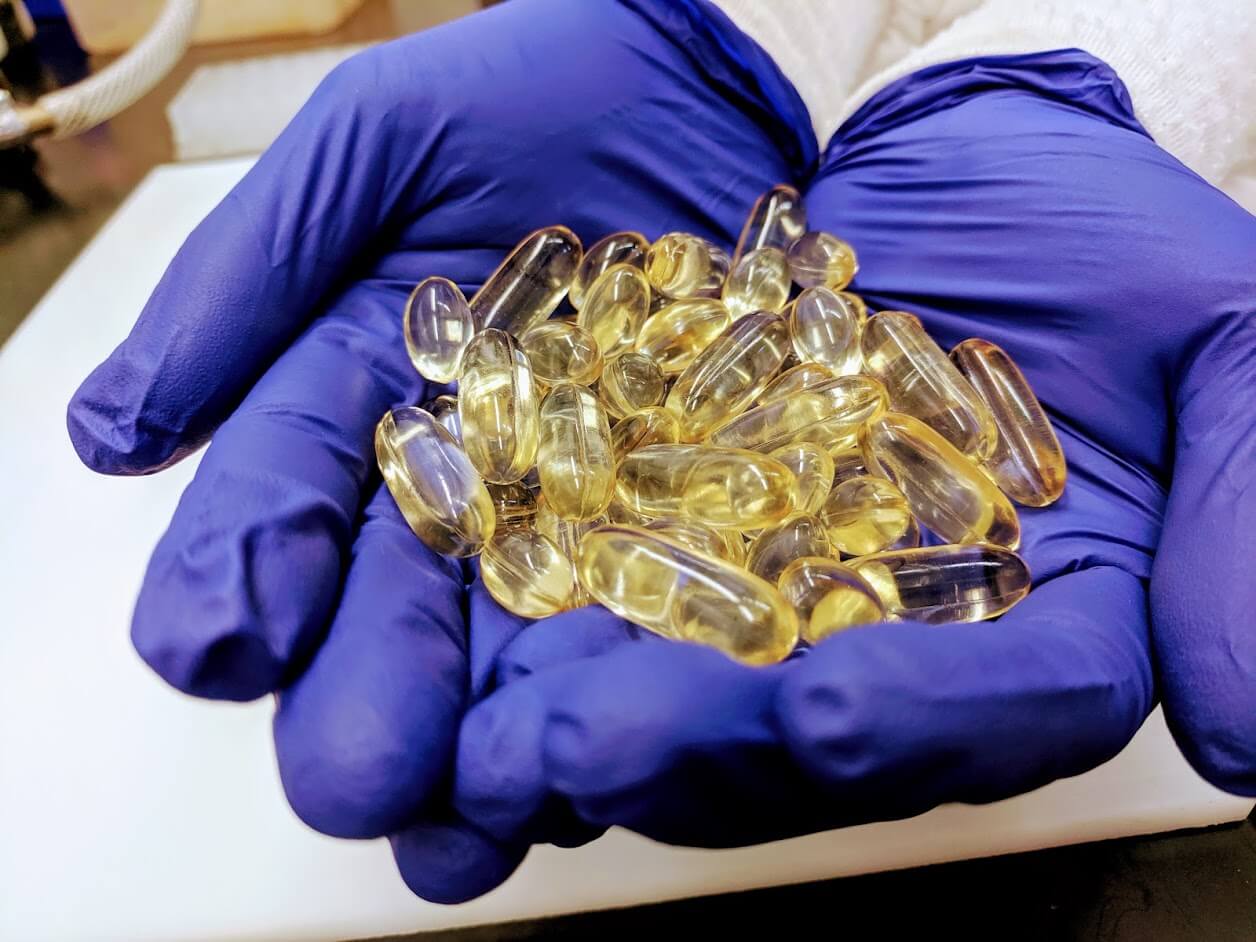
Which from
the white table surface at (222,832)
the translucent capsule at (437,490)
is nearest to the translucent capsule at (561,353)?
the translucent capsule at (437,490)

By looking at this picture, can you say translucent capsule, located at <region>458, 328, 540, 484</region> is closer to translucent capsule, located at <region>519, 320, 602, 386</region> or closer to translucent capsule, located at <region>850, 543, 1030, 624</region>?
translucent capsule, located at <region>519, 320, 602, 386</region>

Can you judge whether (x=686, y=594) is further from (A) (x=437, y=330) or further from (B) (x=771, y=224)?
(B) (x=771, y=224)

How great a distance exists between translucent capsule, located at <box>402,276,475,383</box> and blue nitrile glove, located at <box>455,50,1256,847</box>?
0.85ft

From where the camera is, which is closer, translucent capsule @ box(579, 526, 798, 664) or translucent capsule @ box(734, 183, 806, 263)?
translucent capsule @ box(579, 526, 798, 664)

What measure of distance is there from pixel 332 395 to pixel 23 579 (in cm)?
43

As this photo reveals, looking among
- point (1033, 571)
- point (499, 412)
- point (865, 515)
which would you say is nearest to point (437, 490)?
point (499, 412)

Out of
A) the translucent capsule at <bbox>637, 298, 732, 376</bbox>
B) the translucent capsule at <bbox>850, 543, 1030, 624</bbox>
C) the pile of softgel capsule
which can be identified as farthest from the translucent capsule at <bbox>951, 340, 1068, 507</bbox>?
the translucent capsule at <bbox>637, 298, 732, 376</bbox>

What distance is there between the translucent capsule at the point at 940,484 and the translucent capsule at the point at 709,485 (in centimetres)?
9

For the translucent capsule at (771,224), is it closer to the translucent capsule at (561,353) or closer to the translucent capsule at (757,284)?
the translucent capsule at (757,284)

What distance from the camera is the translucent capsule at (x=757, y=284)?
0.74 meters

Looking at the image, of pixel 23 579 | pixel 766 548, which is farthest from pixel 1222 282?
pixel 23 579

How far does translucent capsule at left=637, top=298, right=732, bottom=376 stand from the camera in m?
0.69

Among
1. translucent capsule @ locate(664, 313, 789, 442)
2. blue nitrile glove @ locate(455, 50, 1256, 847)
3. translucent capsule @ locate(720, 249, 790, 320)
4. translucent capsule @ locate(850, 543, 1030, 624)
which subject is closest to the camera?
blue nitrile glove @ locate(455, 50, 1256, 847)

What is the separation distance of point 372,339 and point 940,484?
0.46m
